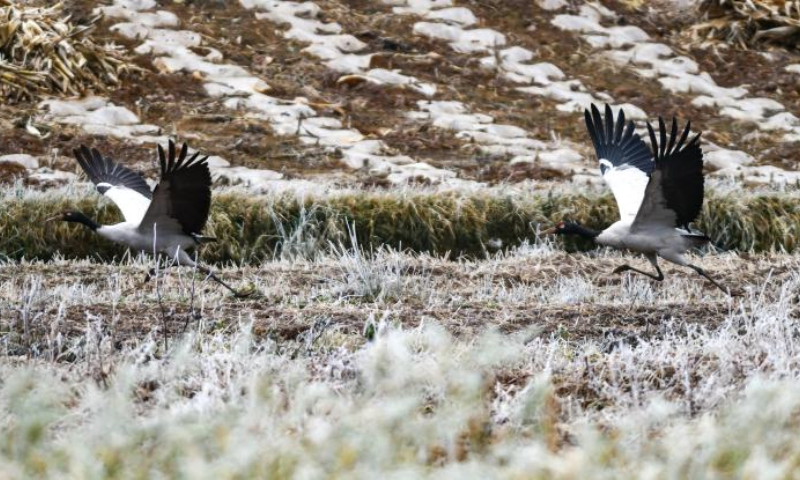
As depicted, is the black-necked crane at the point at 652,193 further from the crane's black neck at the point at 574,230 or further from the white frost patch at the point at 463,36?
the white frost patch at the point at 463,36

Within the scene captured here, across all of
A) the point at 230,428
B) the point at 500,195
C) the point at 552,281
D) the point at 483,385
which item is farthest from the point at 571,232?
the point at 230,428

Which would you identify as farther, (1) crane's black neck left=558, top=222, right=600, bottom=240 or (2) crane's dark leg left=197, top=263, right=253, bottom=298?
(1) crane's black neck left=558, top=222, right=600, bottom=240

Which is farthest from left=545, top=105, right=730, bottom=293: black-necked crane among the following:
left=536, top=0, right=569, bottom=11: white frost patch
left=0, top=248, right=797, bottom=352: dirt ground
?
left=536, top=0, right=569, bottom=11: white frost patch

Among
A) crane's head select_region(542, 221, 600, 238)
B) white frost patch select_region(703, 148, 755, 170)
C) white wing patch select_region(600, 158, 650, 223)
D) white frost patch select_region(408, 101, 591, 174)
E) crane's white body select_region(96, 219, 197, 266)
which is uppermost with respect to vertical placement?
white wing patch select_region(600, 158, 650, 223)

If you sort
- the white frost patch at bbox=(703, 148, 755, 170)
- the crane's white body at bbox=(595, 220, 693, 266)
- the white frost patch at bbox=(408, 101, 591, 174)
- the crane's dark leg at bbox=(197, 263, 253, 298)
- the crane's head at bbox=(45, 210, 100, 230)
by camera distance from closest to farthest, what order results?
the crane's dark leg at bbox=(197, 263, 253, 298) < the crane's white body at bbox=(595, 220, 693, 266) < the crane's head at bbox=(45, 210, 100, 230) < the white frost patch at bbox=(408, 101, 591, 174) < the white frost patch at bbox=(703, 148, 755, 170)

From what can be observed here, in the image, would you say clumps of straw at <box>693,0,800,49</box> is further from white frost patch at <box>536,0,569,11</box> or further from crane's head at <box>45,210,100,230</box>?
crane's head at <box>45,210,100,230</box>

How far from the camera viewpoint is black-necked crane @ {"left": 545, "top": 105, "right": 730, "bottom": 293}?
6929 millimetres

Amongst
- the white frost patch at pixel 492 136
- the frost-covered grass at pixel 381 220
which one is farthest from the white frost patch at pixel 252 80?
the frost-covered grass at pixel 381 220

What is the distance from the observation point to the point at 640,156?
27.6ft

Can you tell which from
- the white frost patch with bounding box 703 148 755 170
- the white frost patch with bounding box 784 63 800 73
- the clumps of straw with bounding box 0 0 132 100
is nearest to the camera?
the white frost patch with bounding box 703 148 755 170

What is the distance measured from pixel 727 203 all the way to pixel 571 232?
6.63 feet

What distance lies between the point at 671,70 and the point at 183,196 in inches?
349

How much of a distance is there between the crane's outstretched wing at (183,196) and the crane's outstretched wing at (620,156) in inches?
98.1

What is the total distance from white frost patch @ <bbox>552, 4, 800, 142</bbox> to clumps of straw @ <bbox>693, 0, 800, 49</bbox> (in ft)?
2.25
